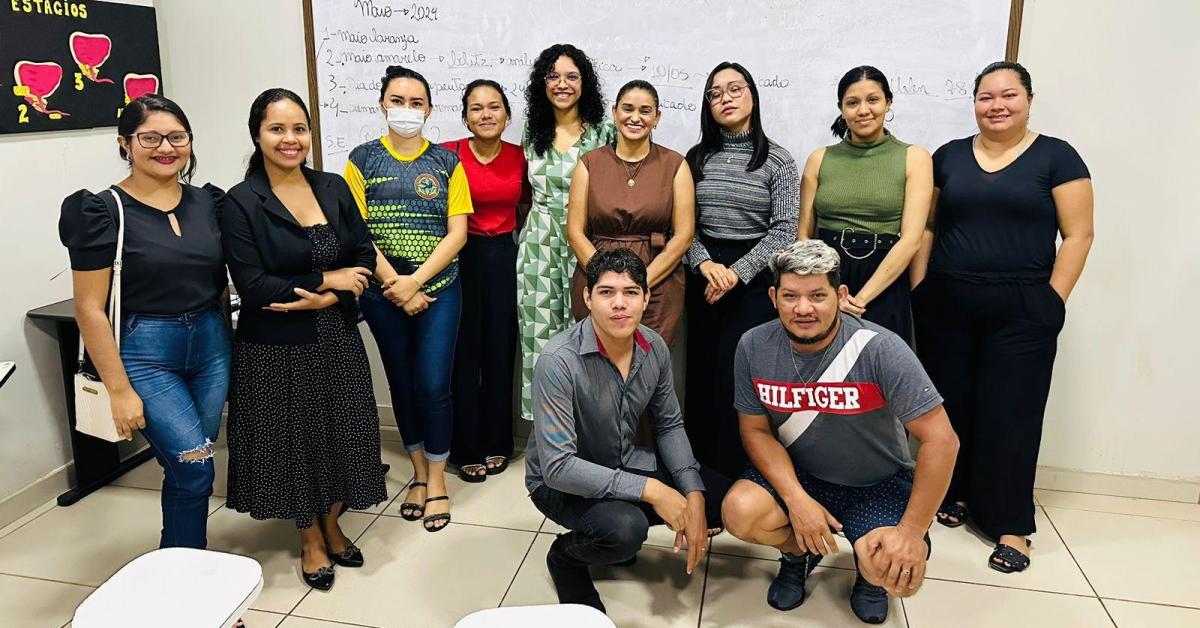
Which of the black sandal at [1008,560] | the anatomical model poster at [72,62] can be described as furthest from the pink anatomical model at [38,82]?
the black sandal at [1008,560]

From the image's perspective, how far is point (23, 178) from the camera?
2.96 m

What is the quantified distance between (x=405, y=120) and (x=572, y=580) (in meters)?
1.54

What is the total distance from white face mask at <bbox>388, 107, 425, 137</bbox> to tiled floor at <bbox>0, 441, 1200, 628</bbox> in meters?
1.36

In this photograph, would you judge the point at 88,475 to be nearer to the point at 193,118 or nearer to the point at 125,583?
the point at 193,118

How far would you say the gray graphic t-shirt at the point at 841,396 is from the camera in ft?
7.00

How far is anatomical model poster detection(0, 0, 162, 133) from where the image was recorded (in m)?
2.87

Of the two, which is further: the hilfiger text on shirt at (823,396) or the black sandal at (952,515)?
the black sandal at (952,515)

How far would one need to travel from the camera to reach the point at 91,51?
10.4 feet

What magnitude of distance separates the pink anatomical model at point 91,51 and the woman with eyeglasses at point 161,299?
48.3 inches

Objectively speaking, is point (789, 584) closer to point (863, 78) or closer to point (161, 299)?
point (863, 78)

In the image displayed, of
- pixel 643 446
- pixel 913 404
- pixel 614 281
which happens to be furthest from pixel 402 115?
pixel 913 404

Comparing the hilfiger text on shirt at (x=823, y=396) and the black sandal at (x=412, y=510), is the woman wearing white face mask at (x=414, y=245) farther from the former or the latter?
the hilfiger text on shirt at (x=823, y=396)

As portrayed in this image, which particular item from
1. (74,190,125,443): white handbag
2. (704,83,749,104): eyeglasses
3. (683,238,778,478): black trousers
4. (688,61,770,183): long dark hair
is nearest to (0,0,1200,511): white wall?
(688,61,770,183): long dark hair

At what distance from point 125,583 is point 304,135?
123 centimetres
